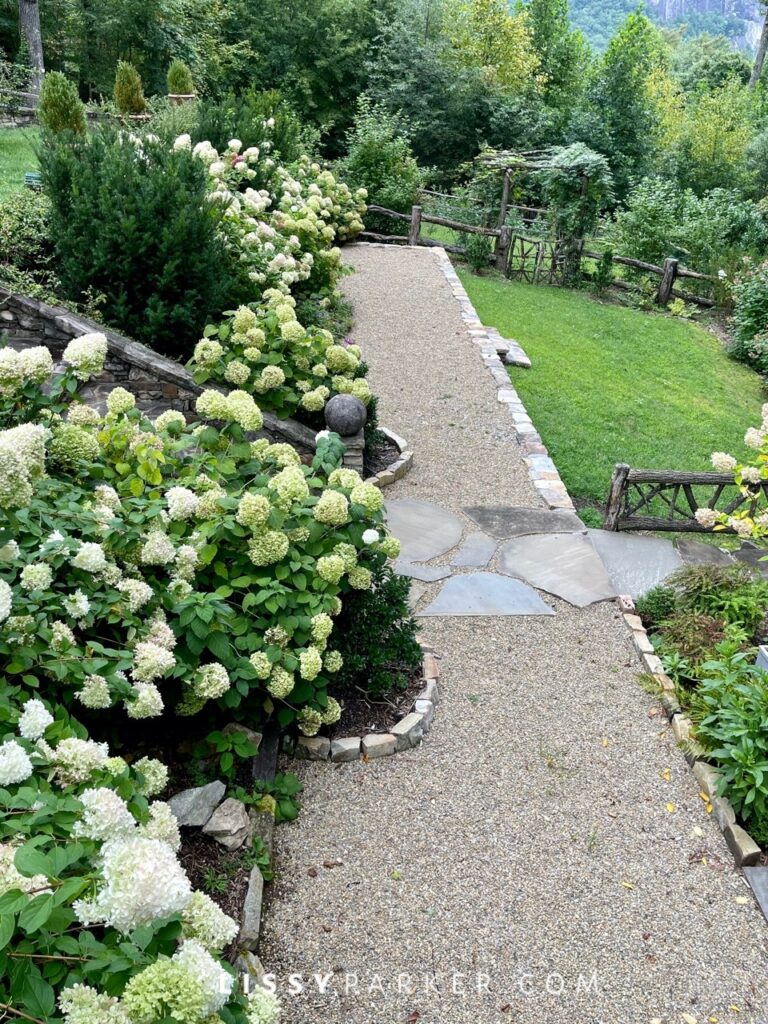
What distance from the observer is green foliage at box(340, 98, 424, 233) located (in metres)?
15.9

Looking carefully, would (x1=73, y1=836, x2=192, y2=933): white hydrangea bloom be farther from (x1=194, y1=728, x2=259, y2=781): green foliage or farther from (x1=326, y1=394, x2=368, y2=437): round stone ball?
(x1=326, y1=394, x2=368, y2=437): round stone ball

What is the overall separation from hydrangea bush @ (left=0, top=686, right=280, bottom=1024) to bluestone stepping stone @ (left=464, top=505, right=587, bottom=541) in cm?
444

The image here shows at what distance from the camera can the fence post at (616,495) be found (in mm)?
6082

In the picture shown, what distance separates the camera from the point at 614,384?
10.1 m

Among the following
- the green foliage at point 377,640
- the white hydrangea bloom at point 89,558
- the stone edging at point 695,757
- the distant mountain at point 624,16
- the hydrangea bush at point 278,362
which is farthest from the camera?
the distant mountain at point 624,16

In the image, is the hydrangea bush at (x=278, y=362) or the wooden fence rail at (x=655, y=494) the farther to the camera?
the wooden fence rail at (x=655, y=494)

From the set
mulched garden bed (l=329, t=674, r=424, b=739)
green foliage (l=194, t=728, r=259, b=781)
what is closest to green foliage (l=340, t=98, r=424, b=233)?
mulched garden bed (l=329, t=674, r=424, b=739)

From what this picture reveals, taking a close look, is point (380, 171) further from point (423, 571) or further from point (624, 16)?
point (624, 16)

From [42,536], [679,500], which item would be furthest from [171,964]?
[679,500]

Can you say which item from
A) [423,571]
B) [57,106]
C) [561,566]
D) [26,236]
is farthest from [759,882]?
[57,106]

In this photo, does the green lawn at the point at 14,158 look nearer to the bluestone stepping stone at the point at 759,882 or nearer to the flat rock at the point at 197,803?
the flat rock at the point at 197,803

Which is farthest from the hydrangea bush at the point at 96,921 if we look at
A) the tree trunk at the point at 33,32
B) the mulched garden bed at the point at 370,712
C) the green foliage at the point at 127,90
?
the tree trunk at the point at 33,32

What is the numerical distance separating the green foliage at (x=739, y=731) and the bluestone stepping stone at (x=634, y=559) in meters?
1.34

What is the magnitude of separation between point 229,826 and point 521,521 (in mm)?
3767
